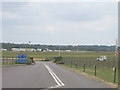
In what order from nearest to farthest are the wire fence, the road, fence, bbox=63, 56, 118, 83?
the road → fence, bbox=63, 56, 118, 83 → the wire fence

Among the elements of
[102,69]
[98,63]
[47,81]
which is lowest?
[98,63]

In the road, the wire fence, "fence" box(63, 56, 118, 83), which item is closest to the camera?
the road

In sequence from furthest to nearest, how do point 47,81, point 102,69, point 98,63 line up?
1. point 98,63
2. point 102,69
3. point 47,81

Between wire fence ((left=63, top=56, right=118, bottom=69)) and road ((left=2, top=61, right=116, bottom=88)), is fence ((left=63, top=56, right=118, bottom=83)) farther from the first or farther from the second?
road ((left=2, top=61, right=116, bottom=88))

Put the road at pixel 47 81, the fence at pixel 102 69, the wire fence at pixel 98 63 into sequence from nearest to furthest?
the road at pixel 47 81 → the fence at pixel 102 69 → the wire fence at pixel 98 63

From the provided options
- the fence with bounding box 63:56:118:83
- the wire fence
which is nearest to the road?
the fence with bounding box 63:56:118:83

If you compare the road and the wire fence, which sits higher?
the road

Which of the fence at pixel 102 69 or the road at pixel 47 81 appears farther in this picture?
the fence at pixel 102 69

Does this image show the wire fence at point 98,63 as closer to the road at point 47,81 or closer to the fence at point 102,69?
the fence at point 102,69

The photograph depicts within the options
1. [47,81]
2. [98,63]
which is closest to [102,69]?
[47,81]

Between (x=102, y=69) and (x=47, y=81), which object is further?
(x=102, y=69)

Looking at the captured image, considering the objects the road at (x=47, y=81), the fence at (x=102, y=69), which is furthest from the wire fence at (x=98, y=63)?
the road at (x=47, y=81)

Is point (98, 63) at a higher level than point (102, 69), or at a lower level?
lower

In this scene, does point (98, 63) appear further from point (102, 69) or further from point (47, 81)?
point (47, 81)
